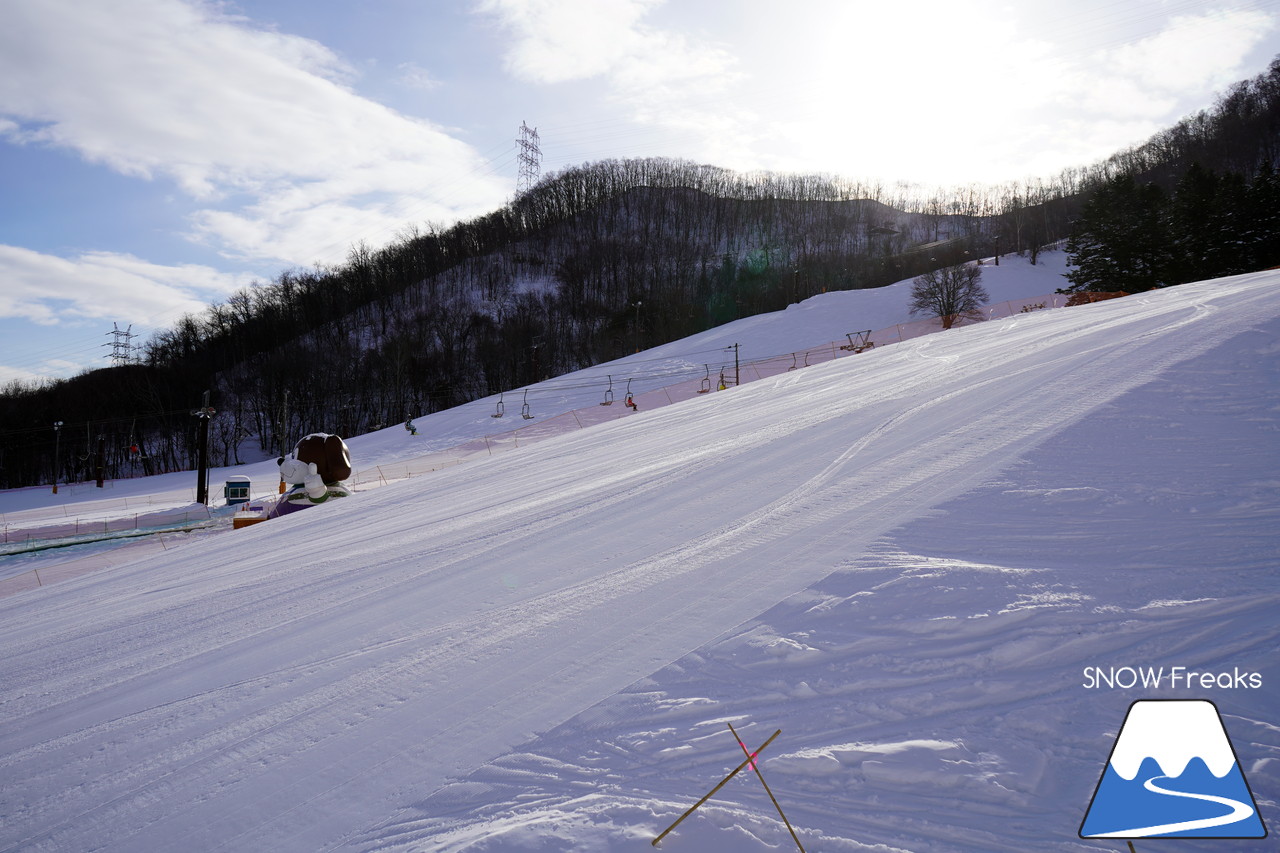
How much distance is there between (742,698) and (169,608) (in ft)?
24.5

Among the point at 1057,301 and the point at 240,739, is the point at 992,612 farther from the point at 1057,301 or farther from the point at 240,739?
the point at 1057,301

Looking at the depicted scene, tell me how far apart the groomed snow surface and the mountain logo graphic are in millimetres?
293

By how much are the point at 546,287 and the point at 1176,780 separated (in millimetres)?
92110

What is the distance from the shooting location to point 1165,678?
4.33 meters

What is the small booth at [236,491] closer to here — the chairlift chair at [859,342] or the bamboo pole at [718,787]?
the bamboo pole at [718,787]

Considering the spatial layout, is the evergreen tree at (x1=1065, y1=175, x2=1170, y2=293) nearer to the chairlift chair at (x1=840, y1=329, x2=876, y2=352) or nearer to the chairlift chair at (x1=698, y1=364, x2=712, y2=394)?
the chairlift chair at (x1=840, y1=329, x2=876, y2=352)

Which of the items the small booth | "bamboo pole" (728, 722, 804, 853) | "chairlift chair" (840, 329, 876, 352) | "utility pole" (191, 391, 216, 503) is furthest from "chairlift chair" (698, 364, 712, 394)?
"bamboo pole" (728, 722, 804, 853)

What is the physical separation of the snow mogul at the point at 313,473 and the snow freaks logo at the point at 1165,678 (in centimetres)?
1810

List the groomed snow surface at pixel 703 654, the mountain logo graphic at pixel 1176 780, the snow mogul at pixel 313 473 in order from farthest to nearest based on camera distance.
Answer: the snow mogul at pixel 313 473
the groomed snow surface at pixel 703 654
the mountain logo graphic at pixel 1176 780

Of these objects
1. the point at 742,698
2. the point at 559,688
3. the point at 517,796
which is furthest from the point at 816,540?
the point at 517,796

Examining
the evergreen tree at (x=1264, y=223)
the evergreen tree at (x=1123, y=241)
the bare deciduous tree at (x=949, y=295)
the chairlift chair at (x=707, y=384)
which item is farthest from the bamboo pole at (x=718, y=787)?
the evergreen tree at (x=1264, y=223)

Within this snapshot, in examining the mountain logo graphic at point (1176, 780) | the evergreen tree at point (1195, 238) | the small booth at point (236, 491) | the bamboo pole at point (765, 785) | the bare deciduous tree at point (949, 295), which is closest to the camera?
the mountain logo graphic at point (1176, 780)

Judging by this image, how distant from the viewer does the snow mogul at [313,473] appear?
18.0 meters

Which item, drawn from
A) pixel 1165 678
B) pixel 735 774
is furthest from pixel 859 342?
pixel 735 774
